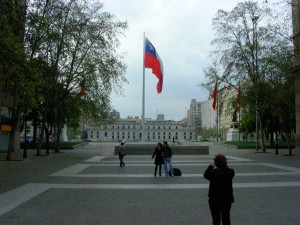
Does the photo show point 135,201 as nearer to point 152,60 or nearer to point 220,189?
point 220,189

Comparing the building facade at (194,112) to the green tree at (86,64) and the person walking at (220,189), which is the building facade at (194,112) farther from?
the person walking at (220,189)

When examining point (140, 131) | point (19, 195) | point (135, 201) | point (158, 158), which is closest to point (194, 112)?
point (140, 131)

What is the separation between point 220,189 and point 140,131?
128 m

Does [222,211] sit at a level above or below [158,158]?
below

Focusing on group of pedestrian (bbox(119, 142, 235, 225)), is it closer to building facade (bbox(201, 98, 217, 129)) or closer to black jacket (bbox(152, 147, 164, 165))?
→ black jacket (bbox(152, 147, 164, 165))

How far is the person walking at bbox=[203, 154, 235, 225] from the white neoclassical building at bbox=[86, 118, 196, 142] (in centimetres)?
12719

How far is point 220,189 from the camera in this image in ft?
20.6

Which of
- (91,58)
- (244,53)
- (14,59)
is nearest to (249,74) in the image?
(244,53)

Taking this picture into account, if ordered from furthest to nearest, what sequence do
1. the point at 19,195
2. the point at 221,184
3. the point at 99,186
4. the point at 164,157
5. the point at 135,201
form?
the point at 164,157, the point at 99,186, the point at 19,195, the point at 135,201, the point at 221,184

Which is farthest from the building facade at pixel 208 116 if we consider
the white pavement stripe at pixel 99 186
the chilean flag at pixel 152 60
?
the white pavement stripe at pixel 99 186

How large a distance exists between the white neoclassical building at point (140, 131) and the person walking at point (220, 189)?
127 m

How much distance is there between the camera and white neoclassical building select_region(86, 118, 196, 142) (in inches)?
5384

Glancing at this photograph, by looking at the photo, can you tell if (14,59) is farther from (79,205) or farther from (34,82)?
(79,205)

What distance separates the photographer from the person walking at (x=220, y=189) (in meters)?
6.27
